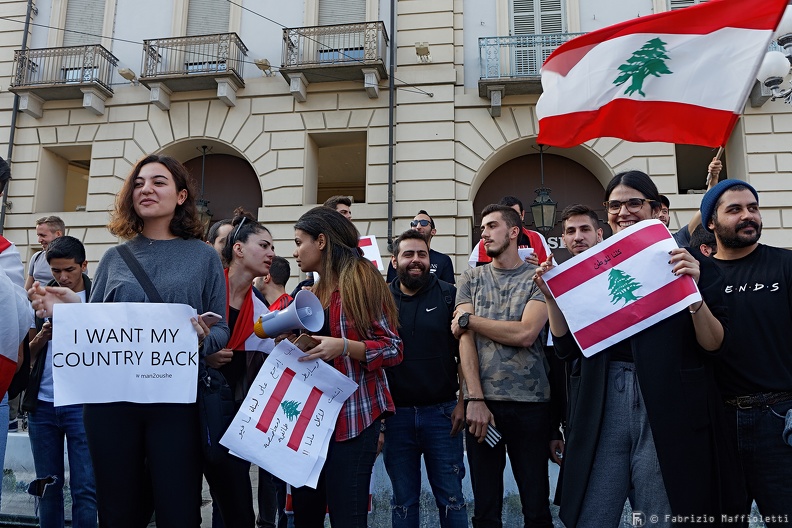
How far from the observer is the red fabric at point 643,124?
3.67 metres

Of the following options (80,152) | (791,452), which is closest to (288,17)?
(80,152)

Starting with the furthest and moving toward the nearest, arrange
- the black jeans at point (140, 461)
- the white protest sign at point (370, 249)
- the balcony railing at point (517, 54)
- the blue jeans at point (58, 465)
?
1. the balcony railing at point (517, 54)
2. the white protest sign at point (370, 249)
3. the blue jeans at point (58, 465)
4. the black jeans at point (140, 461)

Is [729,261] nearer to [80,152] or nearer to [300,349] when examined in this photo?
[300,349]

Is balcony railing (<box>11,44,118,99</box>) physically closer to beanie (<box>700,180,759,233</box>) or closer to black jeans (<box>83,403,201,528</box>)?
black jeans (<box>83,403,201,528</box>)

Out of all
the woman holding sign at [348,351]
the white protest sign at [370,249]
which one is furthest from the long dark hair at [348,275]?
the white protest sign at [370,249]

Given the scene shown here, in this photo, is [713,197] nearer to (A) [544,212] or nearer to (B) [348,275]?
(B) [348,275]

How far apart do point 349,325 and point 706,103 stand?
2.53 meters

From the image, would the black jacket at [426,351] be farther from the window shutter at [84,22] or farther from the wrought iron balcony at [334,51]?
the window shutter at [84,22]

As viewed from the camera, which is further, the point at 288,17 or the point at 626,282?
the point at 288,17

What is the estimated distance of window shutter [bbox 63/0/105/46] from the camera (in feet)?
48.6

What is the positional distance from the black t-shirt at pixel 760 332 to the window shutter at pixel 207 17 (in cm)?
1395

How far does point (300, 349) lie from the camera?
9.19 feet

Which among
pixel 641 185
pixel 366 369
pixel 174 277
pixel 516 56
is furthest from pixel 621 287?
pixel 516 56

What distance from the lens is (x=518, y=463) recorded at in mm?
3611
